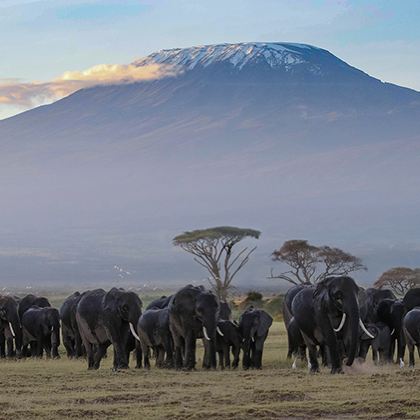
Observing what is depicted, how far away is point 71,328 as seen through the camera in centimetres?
3919

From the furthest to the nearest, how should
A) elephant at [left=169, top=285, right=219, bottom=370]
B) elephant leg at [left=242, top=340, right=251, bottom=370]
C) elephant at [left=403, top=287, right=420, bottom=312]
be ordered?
elephant at [left=403, top=287, right=420, bottom=312]
elephant leg at [left=242, top=340, right=251, bottom=370]
elephant at [left=169, top=285, right=219, bottom=370]

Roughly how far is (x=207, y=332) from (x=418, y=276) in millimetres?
56188

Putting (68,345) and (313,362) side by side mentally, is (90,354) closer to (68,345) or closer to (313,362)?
(313,362)

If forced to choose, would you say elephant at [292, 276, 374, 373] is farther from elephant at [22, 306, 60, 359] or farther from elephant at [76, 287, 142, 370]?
elephant at [22, 306, 60, 359]

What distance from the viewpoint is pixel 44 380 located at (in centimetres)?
2800

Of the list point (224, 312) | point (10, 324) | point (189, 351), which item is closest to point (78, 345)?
point (10, 324)

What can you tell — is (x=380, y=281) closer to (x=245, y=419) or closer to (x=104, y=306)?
(x=104, y=306)

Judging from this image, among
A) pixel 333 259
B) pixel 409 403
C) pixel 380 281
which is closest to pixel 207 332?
pixel 409 403

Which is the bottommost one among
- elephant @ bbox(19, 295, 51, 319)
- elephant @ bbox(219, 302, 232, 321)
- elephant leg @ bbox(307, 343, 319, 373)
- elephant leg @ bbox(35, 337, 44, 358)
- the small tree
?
elephant leg @ bbox(307, 343, 319, 373)

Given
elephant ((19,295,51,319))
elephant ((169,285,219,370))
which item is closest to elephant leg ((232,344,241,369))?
elephant ((169,285,219,370))

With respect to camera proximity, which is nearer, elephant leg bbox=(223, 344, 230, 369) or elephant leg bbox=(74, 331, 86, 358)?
elephant leg bbox=(223, 344, 230, 369)

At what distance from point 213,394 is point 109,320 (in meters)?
7.61

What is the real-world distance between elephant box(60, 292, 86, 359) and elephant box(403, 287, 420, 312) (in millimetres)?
8684

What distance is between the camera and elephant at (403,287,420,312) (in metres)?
33.9
